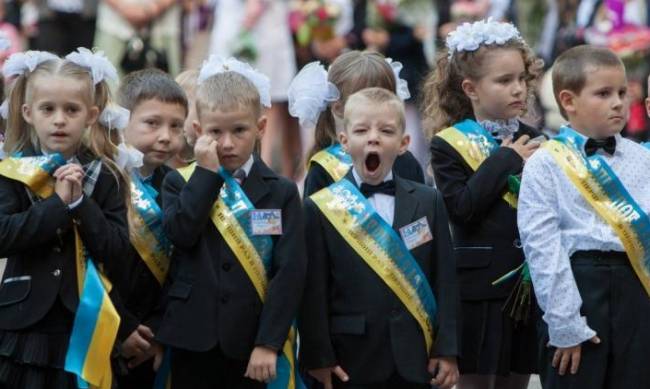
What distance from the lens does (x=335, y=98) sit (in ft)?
24.3

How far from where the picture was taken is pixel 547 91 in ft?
43.4

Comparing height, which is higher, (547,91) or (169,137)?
(547,91)

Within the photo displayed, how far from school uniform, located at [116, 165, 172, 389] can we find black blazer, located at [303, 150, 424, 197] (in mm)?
679

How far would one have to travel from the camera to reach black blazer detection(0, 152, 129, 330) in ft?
19.9

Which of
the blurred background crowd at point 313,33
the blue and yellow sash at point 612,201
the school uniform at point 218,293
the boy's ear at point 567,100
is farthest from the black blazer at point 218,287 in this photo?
the blurred background crowd at point 313,33

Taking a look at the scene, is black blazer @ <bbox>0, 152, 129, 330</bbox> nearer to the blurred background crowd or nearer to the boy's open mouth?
the boy's open mouth

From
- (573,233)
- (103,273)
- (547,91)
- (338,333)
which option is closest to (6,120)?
(103,273)

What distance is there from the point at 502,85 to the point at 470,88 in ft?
0.62

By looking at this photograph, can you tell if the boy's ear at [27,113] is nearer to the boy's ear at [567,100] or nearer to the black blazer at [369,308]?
the black blazer at [369,308]

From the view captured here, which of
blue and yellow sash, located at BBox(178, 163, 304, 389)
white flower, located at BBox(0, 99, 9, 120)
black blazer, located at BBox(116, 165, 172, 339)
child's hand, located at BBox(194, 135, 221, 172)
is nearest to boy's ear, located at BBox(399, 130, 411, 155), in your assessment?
blue and yellow sash, located at BBox(178, 163, 304, 389)

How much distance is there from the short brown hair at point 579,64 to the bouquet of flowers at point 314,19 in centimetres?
681

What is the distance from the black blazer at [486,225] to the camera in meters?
6.86

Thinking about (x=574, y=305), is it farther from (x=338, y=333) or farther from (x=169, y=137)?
(x=169, y=137)

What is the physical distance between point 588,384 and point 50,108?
2.35 metres
